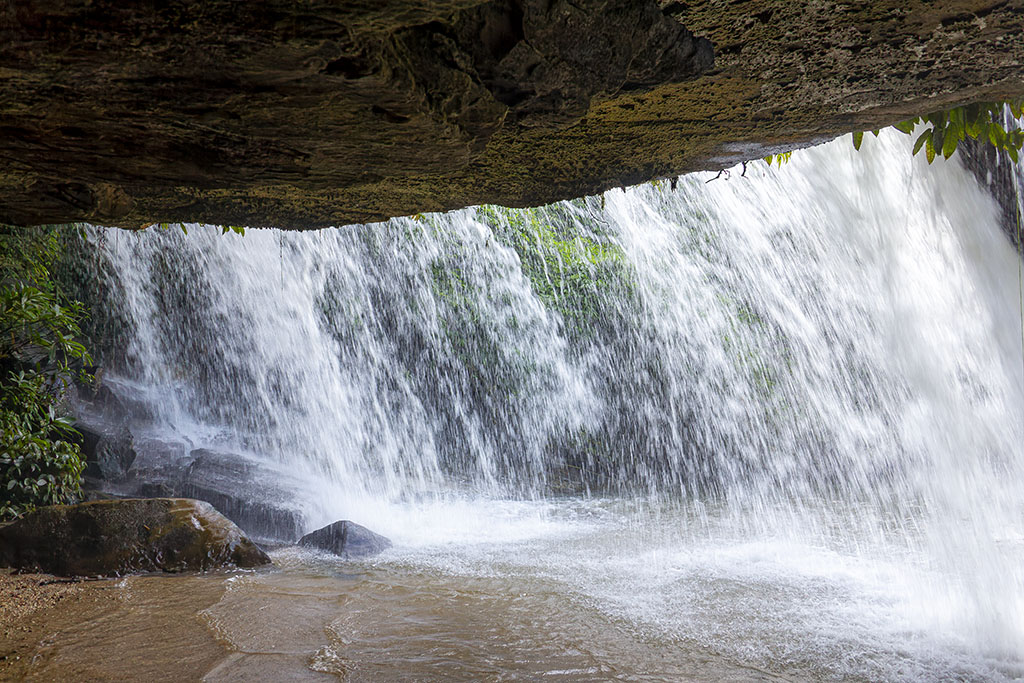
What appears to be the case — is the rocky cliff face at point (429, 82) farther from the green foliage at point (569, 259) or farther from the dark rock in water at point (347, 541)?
the green foliage at point (569, 259)

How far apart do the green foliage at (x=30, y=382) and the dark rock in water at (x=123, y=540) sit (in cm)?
74

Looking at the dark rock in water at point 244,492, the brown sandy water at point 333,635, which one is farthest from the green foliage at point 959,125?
the dark rock in water at point 244,492

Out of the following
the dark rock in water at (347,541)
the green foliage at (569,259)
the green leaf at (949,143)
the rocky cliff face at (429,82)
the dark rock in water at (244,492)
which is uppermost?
the green foliage at (569,259)

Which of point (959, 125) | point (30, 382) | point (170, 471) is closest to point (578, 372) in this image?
point (170, 471)

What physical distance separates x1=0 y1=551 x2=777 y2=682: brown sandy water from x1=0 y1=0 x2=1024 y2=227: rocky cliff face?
252 cm

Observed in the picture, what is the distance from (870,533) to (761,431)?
4.02 m

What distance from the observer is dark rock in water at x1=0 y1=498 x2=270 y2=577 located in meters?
5.46

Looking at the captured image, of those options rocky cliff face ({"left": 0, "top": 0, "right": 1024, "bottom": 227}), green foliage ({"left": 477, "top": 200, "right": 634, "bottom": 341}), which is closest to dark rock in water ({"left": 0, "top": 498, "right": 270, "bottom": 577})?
rocky cliff face ({"left": 0, "top": 0, "right": 1024, "bottom": 227})

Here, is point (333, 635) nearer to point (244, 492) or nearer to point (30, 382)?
point (30, 382)

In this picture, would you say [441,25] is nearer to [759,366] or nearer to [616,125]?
[616,125]

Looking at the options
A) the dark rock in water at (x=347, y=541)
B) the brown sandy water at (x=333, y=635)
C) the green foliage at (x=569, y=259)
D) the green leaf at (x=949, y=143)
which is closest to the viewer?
the green leaf at (x=949, y=143)

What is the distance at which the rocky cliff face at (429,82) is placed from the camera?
1323 millimetres

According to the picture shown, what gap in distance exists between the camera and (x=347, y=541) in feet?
22.0

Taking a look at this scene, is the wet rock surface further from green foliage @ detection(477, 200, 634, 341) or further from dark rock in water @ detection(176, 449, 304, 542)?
green foliage @ detection(477, 200, 634, 341)
